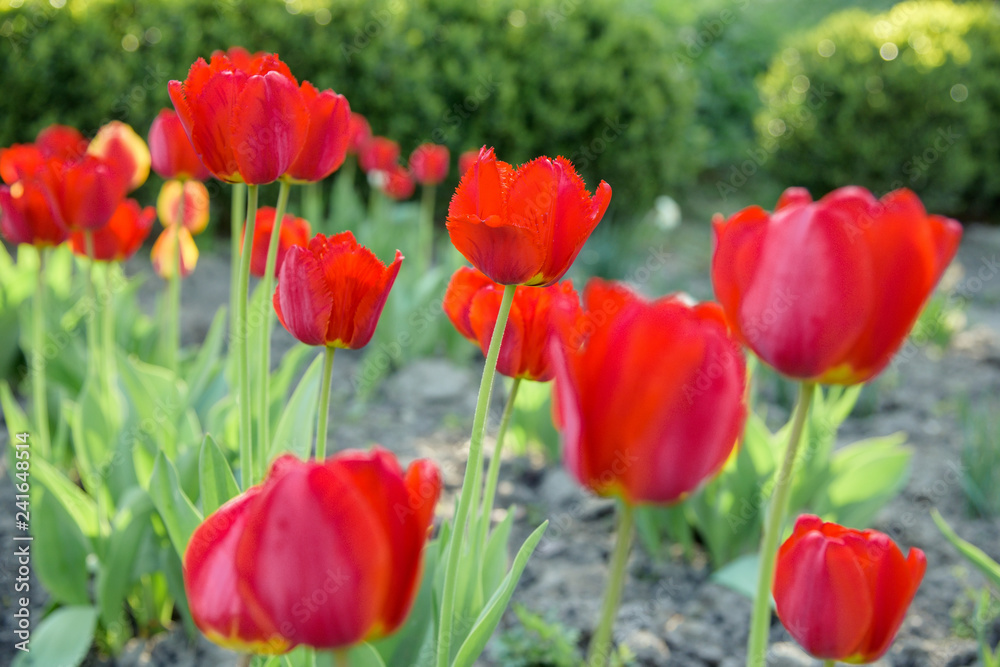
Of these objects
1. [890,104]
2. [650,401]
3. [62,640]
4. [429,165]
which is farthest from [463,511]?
[890,104]

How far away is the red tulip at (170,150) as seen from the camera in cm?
161

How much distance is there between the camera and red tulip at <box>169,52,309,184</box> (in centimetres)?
91

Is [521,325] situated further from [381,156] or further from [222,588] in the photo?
[381,156]

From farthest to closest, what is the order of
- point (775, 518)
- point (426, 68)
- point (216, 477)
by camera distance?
point (426, 68) < point (216, 477) < point (775, 518)

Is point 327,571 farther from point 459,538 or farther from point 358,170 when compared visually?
point 358,170

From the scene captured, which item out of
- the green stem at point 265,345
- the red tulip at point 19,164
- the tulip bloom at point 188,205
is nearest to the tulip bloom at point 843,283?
the green stem at point 265,345

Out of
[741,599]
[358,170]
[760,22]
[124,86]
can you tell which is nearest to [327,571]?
[741,599]

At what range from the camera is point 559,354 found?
0.60 meters

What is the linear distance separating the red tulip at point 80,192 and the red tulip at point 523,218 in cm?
103

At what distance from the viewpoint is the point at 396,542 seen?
589mm

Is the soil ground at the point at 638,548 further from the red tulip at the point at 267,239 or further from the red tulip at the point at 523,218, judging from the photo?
the red tulip at the point at 523,218

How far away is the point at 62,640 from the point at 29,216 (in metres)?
0.79

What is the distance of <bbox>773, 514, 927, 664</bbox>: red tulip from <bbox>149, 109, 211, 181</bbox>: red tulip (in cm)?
125

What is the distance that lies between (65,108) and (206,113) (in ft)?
14.0
